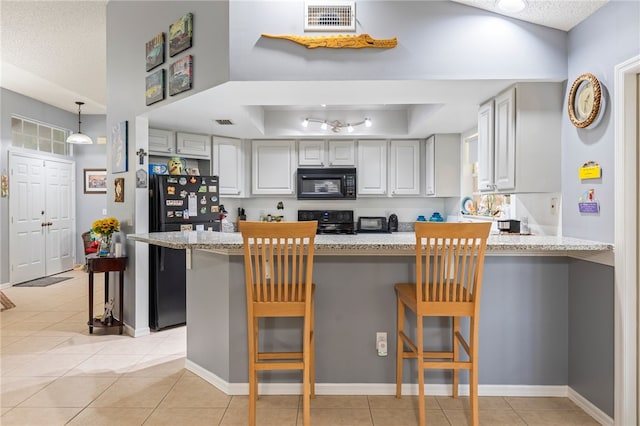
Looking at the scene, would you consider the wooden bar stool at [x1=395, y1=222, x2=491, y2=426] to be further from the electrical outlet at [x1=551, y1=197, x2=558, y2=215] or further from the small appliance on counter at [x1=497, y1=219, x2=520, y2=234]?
the small appliance on counter at [x1=497, y1=219, x2=520, y2=234]

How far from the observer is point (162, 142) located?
428 centimetres

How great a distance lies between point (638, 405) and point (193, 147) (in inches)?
174

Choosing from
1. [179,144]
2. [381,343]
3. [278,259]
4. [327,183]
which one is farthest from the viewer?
[327,183]

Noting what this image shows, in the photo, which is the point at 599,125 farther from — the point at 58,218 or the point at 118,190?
the point at 58,218

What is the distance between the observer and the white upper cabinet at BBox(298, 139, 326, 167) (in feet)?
17.0

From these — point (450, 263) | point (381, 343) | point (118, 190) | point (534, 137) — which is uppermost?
point (534, 137)

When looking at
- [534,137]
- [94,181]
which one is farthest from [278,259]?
[94,181]

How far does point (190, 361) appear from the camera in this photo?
9.66 feet

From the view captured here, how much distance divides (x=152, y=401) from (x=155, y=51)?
2.69m

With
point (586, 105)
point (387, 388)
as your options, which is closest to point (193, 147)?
point (387, 388)

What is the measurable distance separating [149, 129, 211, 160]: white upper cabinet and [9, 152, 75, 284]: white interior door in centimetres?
306

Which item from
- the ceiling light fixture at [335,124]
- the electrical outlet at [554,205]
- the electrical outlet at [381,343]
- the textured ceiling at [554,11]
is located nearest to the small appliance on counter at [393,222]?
the ceiling light fixture at [335,124]

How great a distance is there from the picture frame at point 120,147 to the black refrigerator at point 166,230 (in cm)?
29

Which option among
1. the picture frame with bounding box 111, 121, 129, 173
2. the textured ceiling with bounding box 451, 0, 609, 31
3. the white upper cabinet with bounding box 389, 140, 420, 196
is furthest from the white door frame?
the picture frame with bounding box 111, 121, 129, 173
